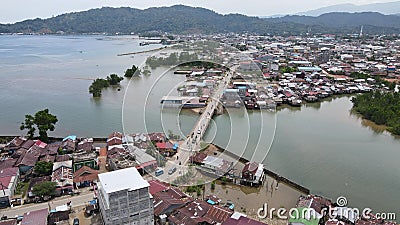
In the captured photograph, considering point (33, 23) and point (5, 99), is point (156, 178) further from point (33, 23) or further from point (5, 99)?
point (33, 23)

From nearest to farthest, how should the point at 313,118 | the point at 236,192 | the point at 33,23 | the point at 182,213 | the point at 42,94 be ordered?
the point at 182,213, the point at 236,192, the point at 313,118, the point at 42,94, the point at 33,23

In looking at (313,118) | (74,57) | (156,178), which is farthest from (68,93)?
(74,57)

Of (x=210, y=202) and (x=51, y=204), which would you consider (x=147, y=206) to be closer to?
(x=210, y=202)

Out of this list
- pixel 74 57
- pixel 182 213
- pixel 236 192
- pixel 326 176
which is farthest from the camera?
pixel 74 57

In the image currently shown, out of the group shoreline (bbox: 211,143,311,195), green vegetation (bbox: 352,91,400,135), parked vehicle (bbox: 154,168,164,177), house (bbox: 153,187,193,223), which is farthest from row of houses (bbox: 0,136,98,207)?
green vegetation (bbox: 352,91,400,135)

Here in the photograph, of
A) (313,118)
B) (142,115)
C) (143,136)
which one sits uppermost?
(142,115)

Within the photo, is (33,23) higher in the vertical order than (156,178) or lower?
higher

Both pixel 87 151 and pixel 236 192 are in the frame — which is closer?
pixel 236 192
